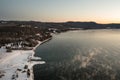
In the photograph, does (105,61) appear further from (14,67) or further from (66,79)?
(14,67)

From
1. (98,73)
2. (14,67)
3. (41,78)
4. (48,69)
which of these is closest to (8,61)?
(14,67)

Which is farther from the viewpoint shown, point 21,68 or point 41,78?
point 21,68

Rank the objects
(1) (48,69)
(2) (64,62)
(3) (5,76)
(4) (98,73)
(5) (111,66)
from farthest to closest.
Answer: (2) (64,62), (5) (111,66), (1) (48,69), (4) (98,73), (3) (5,76)

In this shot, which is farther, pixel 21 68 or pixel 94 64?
pixel 94 64

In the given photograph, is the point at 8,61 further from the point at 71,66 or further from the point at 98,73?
the point at 98,73

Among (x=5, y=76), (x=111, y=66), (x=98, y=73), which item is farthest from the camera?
(x=111, y=66)

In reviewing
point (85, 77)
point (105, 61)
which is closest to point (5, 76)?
point (85, 77)

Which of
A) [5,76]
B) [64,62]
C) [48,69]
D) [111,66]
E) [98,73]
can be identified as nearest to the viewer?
[5,76]

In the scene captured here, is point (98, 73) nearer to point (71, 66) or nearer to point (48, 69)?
point (71, 66)
